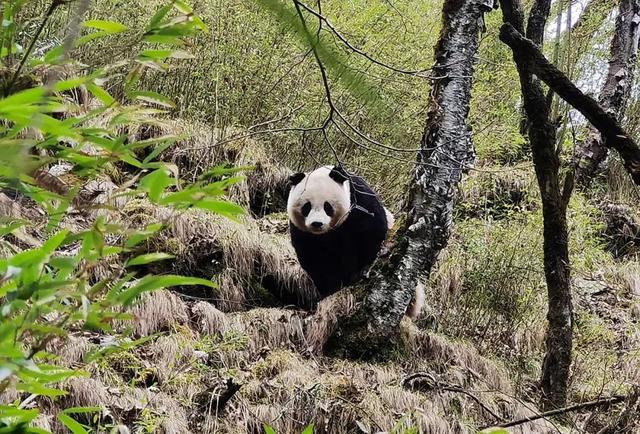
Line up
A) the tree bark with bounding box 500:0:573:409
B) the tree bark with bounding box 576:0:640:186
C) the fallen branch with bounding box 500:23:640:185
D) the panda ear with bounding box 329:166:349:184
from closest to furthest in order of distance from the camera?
the fallen branch with bounding box 500:23:640:185, the tree bark with bounding box 500:0:573:409, the panda ear with bounding box 329:166:349:184, the tree bark with bounding box 576:0:640:186

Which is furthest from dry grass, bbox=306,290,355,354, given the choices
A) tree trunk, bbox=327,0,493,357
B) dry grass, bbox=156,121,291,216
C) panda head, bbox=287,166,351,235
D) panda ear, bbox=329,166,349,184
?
dry grass, bbox=156,121,291,216

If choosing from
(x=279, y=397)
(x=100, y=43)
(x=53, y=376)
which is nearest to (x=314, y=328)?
(x=279, y=397)

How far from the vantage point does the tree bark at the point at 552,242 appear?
132 inches

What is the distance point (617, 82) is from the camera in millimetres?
6832

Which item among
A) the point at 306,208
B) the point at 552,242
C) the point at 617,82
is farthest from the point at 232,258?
the point at 617,82

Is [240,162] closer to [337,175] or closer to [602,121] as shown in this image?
[337,175]

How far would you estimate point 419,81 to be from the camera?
6578 millimetres

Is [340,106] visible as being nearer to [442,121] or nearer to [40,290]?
[442,121]

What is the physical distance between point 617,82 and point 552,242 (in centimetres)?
348

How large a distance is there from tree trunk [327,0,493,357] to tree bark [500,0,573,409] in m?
0.63

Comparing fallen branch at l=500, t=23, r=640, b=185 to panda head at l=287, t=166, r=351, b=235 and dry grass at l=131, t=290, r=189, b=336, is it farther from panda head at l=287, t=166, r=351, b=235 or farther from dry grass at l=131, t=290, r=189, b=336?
panda head at l=287, t=166, r=351, b=235

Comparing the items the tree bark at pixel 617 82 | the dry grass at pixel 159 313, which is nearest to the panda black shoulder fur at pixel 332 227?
the dry grass at pixel 159 313

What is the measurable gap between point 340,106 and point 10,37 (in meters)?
5.15

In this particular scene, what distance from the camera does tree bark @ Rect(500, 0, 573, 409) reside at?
3.36 metres
